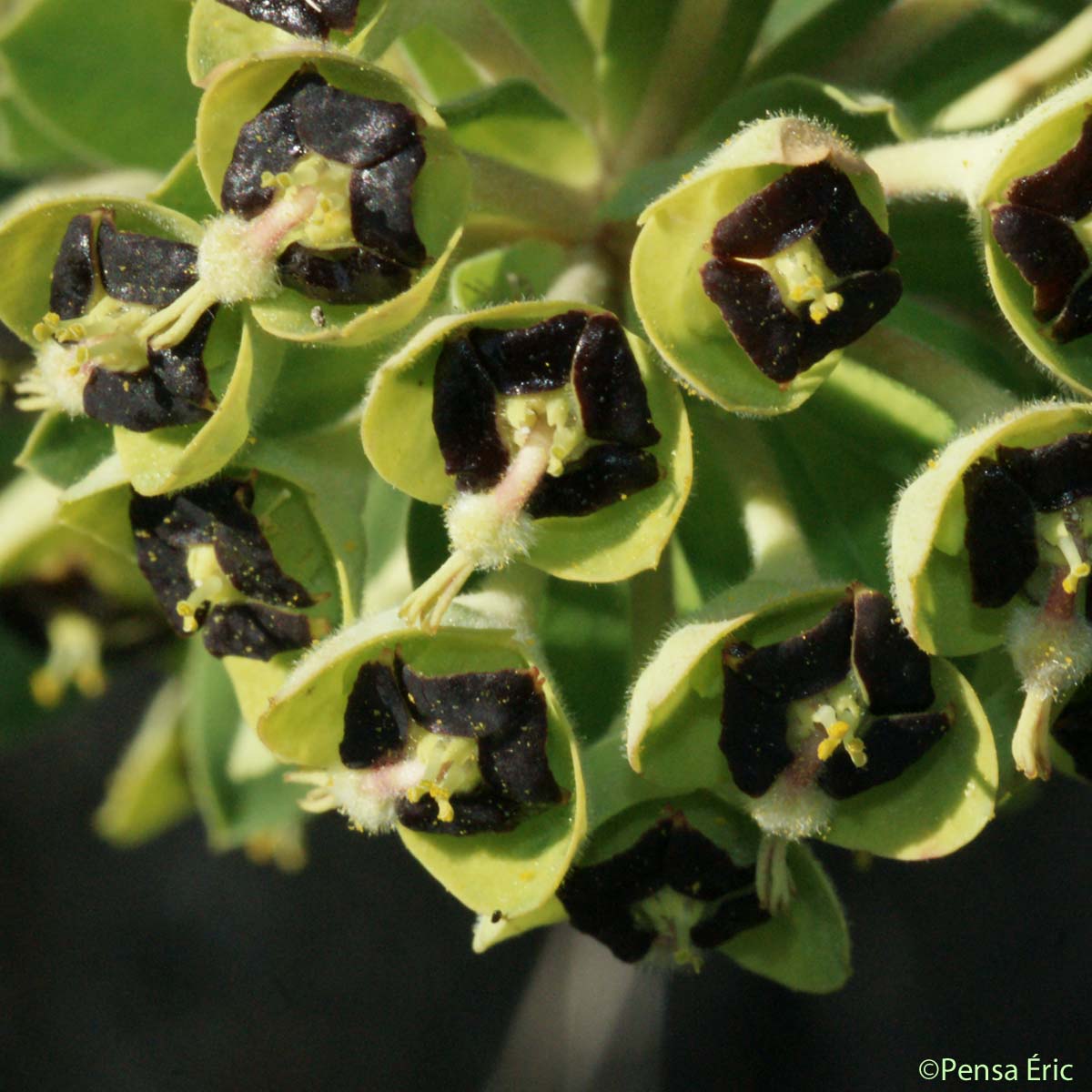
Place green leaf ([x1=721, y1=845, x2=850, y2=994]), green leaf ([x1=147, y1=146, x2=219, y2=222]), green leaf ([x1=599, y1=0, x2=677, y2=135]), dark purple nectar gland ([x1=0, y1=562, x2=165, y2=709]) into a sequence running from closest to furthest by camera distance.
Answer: green leaf ([x1=147, y1=146, x2=219, y2=222]) < green leaf ([x1=721, y1=845, x2=850, y2=994]) < green leaf ([x1=599, y1=0, x2=677, y2=135]) < dark purple nectar gland ([x1=0, y1=562, x2=165, y2=709])

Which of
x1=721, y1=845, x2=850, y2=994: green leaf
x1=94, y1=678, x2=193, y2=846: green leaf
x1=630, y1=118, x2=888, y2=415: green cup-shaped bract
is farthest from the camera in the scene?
x1=94, y1=678, x2=193, y2=846: green leaf

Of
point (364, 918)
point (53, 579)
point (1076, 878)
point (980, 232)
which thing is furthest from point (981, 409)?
point (364, 918)

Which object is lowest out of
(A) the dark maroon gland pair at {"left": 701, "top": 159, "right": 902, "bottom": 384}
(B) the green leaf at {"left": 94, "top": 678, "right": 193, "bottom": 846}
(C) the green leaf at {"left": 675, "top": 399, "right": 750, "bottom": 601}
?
(B) the green leaf at {"left": 94, "top": 678, "right": 193, "bottom": 846}

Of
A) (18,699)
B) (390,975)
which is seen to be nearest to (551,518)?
(18,699)

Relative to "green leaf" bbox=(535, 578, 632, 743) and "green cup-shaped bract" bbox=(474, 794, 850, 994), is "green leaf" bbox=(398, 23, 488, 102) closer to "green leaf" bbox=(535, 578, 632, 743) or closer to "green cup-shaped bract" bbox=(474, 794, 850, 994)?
"green leaf" bbox=(535, 578, 632, 743)

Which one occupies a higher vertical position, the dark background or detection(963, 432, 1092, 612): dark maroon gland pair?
→ detection(963, 432, 1092, 612): dark maroon gland pair

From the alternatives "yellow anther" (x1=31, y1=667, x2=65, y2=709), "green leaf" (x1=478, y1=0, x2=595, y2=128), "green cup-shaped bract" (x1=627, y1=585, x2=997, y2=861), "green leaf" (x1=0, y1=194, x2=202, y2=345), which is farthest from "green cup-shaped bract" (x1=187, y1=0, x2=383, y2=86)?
"yellow anther" (x1=31, y1=667, x2=65, y2=709)
